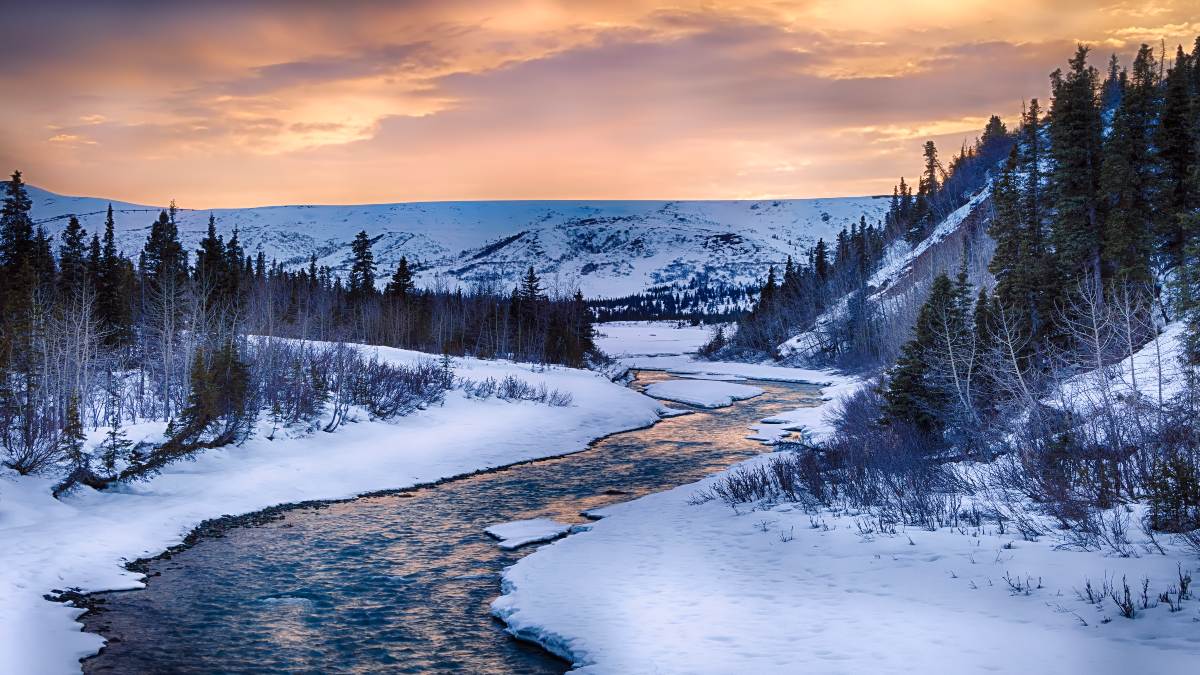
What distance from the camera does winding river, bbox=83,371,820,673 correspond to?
33.3ft

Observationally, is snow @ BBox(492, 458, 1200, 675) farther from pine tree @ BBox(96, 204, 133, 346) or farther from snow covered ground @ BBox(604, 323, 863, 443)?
pine tree @ BBox(96, 204, 133, 346)

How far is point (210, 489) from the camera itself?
63.6ft

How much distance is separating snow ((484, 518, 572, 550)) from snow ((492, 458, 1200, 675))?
1175 millimetres

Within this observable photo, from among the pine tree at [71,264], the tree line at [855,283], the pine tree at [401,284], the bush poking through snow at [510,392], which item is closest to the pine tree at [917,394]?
the bush poking through snow at [510,392]

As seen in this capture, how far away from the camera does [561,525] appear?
1748cm

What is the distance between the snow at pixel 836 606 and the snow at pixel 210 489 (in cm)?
675

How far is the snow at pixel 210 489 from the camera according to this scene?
1103cm

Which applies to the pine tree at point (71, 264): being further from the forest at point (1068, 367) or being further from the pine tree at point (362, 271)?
the forest at point (1068, 367)

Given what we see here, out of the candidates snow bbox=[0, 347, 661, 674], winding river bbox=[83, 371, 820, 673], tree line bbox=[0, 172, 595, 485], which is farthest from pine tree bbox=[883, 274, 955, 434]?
tree line bbox=[0, 172, 595, 485]

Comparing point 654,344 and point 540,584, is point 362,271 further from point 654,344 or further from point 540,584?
point 540,584

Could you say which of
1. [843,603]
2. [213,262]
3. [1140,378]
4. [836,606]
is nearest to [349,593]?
[836,606]

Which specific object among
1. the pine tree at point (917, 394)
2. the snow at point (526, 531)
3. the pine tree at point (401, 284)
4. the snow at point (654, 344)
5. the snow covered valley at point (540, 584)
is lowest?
the snow at point (654, 344)

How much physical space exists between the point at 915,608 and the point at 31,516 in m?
17.1

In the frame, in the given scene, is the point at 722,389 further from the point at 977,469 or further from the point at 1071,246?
the point at 977,469
